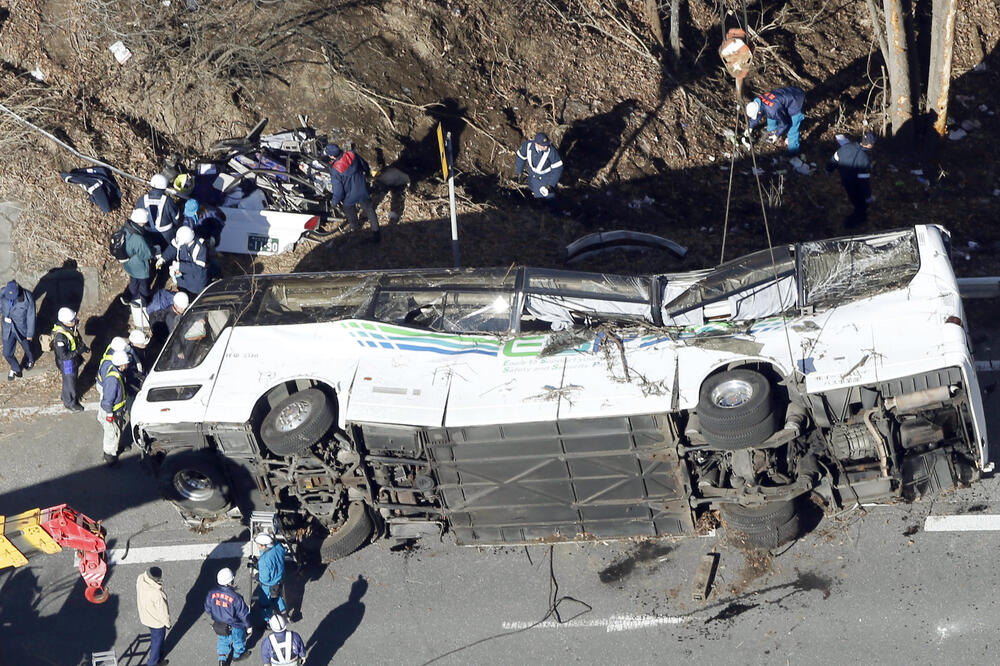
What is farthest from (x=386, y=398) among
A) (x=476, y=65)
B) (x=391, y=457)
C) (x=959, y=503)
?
(x=476, y=65)

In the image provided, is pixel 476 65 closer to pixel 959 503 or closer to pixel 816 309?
pixel 816 309

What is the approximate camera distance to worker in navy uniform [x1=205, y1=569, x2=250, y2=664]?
31.1 ft

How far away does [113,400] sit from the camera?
37.2ft

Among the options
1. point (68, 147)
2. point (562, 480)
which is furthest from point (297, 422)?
point (68, 147)

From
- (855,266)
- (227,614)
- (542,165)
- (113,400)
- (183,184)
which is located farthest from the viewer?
(542,165)

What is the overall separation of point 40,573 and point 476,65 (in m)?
8.34

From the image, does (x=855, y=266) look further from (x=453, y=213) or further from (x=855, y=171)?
(x=453, y=213)

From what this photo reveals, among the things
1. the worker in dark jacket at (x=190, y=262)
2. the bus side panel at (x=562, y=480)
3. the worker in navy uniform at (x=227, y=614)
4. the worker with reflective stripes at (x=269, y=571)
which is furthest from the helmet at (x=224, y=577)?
the worker in dark jacket at (x=190, y=262)

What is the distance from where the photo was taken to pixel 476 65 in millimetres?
15445

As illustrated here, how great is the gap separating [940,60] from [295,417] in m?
9.12

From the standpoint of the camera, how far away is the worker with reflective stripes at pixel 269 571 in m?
9.71

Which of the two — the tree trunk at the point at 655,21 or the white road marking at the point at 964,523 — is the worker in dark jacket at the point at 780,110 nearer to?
the tree trunk at the point at 655,21

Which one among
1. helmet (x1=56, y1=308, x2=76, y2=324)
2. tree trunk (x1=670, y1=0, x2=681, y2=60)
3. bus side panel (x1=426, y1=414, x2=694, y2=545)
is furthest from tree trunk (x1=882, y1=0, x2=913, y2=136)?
helmet (x1=56, y1=308, x2=76, y2=324)

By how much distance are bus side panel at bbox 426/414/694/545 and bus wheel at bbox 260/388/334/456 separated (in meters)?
0.91
